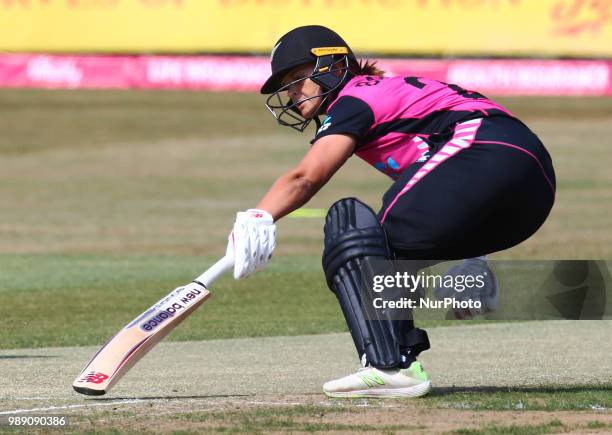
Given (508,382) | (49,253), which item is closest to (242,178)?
(49,253)

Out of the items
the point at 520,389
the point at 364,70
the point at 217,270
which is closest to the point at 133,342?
the point at 217,270

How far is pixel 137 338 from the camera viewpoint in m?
6.32

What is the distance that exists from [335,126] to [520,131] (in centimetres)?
83

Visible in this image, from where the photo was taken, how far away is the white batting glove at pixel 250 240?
589 centimetres

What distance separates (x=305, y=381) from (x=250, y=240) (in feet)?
4.96

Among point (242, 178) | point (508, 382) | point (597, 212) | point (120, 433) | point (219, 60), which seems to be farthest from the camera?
point (219, 60)

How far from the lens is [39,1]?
1597 inches

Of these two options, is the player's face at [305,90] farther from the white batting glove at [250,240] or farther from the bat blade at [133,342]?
the bat blade at [133,342]

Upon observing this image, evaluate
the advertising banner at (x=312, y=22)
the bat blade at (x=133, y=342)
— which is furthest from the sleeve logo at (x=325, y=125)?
the advertising banner at (x=312, y=22)

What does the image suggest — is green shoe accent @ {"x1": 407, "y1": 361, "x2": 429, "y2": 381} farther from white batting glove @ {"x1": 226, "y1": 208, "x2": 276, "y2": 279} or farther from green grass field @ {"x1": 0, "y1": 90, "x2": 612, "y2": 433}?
white batting glove @ {"x1": 226, "y1": 208, "x2": 276, "y2": 279}

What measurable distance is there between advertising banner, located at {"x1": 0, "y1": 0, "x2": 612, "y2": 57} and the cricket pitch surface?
92.1ft

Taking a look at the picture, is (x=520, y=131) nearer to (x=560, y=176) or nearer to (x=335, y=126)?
(x=335, y=126)

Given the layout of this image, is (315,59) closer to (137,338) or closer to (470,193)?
→ (470,193)

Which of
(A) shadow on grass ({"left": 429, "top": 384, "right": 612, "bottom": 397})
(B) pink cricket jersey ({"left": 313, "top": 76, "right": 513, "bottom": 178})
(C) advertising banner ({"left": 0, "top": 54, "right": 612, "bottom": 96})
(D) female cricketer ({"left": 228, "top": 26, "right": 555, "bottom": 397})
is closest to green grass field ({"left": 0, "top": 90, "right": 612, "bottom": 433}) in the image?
(A) shadow on grass ({"left": 429, "top": 384, "right": 612, "bottom": 397})
